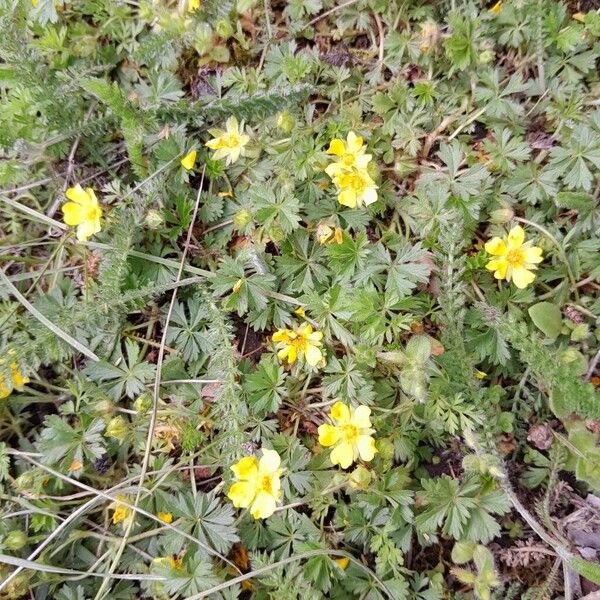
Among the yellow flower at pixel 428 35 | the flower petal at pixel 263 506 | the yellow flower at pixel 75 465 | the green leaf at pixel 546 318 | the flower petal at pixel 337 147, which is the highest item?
the yellow flower at pixel 428 35

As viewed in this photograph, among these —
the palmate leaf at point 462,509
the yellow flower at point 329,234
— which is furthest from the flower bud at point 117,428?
the palmate leaf at point 462,509

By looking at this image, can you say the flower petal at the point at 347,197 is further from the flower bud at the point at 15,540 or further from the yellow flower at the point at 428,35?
the flower bud at the point at 15,540

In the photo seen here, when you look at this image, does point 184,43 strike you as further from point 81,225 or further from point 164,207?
point 81,225

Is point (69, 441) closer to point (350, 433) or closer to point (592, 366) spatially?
point (350, 433)

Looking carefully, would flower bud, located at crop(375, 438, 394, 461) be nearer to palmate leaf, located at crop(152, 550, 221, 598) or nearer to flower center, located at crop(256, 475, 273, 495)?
flower center, located at crop(256, 475, 273, 495)

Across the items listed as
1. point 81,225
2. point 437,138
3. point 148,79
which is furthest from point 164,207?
point 437,138

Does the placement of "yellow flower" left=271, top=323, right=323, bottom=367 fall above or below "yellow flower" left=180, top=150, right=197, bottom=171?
below

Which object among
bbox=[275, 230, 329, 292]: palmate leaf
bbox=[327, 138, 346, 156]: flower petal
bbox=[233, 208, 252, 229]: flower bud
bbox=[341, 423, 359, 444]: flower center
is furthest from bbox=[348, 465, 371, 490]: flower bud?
bbox=[327, 138, 346, 156]: flower petal

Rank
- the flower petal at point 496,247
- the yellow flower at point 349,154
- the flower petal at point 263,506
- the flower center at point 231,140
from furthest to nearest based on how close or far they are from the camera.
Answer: the flower center at point 231,140 → the yellow flower at point 349,154 → the flower petal at point 496,247 → the flower petal at point 263,506
